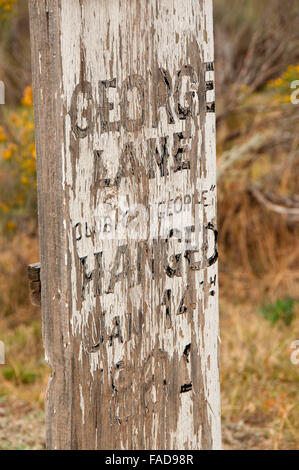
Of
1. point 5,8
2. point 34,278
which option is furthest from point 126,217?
point 5,8

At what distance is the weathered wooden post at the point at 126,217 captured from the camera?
143 cm

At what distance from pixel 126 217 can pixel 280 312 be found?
2453 mm

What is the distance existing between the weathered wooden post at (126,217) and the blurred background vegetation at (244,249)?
113cm

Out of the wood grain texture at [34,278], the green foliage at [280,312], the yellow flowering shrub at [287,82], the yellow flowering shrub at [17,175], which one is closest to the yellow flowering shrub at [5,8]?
the yellow flowering shrub at [17,175]

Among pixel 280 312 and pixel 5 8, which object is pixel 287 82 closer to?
pixel 280 312

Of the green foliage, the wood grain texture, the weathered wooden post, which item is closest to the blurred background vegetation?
the green foliage

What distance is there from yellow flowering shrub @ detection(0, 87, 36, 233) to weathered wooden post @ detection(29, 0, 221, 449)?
2.22m

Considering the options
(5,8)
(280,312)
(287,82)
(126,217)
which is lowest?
(280,312)

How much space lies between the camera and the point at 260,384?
122 inches

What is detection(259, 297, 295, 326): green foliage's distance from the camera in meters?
3.73

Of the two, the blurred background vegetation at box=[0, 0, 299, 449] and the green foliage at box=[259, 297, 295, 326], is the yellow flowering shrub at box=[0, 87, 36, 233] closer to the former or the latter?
the blurred background vegetation at box=[0, 0, 299, 449]

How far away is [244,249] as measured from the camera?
4.30 meters
